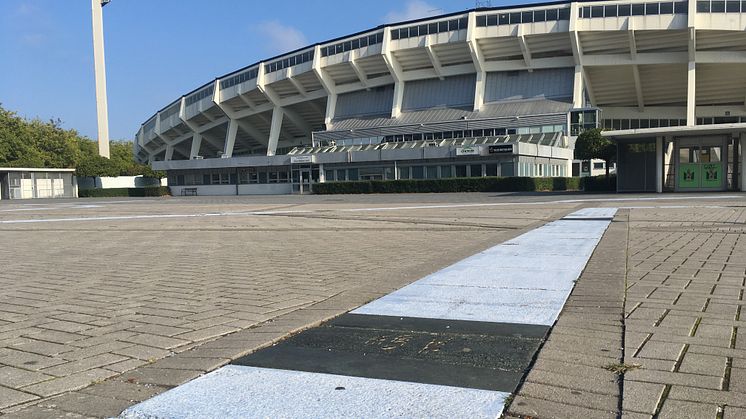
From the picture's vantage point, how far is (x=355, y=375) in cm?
316

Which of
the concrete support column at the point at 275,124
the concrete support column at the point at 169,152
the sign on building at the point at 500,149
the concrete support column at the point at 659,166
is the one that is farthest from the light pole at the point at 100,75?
the concrete support column at the point at 659,166

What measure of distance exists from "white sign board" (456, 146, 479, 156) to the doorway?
1622cm

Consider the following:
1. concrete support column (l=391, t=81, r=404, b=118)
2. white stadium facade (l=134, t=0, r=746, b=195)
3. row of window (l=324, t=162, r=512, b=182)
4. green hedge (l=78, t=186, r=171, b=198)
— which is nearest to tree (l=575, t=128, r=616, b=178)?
white stadium facade (l=134, t=0, r=746, b=195)

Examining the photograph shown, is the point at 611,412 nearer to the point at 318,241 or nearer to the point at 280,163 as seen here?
the point at 318,241

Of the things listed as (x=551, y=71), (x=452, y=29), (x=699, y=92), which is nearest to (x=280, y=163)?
(x=452, y=29)

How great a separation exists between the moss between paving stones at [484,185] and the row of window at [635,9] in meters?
16.9

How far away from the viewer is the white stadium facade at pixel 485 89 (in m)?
48.1

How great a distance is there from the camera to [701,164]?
29.3 meters

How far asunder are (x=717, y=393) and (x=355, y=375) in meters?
1.82

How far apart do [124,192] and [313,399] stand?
2803 inches

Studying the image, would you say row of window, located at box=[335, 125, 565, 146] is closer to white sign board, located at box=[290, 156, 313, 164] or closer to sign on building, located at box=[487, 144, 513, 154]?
white sign board, located at box=[290, 156, 313, 164]

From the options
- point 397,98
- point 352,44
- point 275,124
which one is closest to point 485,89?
point 397,98

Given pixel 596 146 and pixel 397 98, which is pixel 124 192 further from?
pixel 596 146

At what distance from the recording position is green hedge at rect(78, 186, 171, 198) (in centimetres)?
6450
